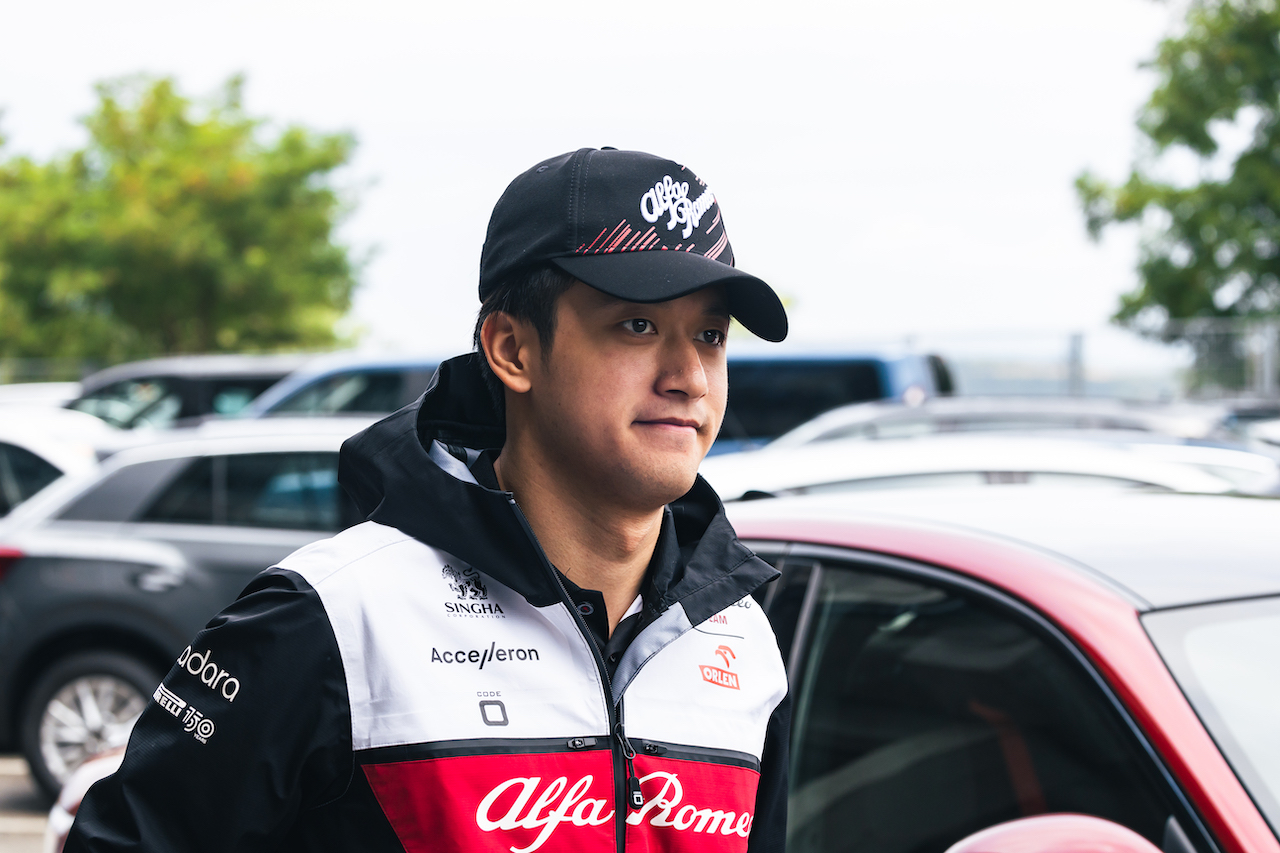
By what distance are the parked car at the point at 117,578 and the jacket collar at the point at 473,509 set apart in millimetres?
3789

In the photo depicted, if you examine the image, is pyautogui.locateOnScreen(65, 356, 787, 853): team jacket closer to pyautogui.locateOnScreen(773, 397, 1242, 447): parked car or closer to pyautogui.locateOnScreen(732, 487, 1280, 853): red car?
pyautogui.locateOnScreen(732, 487, 1280, 853): red car

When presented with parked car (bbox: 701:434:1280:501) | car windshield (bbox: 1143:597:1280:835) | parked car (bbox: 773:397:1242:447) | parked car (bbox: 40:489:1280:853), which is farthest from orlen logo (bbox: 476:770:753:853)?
parked car (bbox: 773:397:1242:447)

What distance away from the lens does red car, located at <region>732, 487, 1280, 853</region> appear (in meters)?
1.65

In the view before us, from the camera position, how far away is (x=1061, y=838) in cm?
155

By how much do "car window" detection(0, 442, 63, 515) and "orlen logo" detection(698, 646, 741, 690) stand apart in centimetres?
682

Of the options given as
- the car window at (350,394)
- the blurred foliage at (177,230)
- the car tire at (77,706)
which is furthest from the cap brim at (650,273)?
the blurred foliage at (177,230)

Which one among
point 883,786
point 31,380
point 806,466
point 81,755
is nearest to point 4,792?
point 81,755

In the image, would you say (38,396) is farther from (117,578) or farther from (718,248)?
(718,248)

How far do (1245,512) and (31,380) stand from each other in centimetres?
3197

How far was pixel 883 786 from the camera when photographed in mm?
2201

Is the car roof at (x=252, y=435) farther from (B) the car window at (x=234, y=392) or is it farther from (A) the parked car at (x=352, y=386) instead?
(B) the car window at (x=234, y=392)

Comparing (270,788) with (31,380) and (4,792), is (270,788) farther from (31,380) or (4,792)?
(31,380)

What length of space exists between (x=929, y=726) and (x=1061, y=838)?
0.68m

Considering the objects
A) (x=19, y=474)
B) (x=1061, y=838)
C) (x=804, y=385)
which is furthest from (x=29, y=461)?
(x=1061, y=838)
